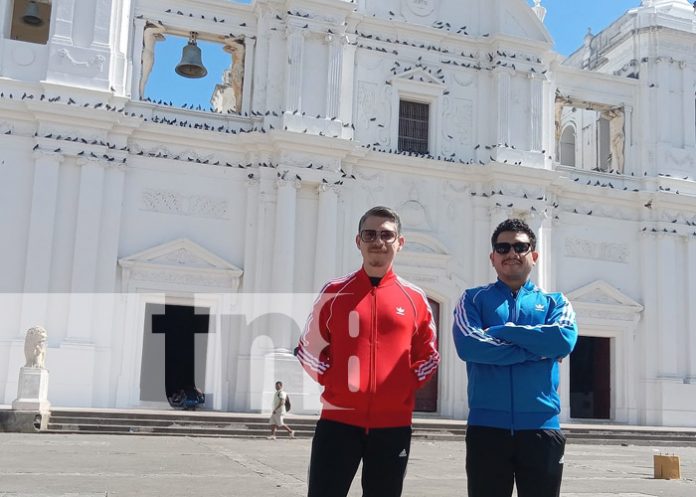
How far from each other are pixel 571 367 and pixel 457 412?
4.46 metres

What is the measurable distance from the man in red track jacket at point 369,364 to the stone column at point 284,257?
15.4 meters

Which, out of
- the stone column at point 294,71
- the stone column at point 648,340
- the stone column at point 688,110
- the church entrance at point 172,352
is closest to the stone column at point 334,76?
the stone column at point 294,71

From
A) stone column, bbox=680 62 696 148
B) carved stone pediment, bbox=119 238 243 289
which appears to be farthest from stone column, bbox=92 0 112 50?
stone column, bbox=680 62 696 148

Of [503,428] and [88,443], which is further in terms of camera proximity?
[88,443]

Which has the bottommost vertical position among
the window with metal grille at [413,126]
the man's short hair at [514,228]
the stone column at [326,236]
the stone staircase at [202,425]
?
the stone staircase at [202,425]

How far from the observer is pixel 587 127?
28.5m

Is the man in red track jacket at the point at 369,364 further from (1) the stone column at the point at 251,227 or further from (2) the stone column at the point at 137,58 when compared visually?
(2) the stone column at the point at 137,58

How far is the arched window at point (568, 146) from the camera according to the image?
29.8m

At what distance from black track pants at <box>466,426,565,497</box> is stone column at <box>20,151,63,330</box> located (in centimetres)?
1597

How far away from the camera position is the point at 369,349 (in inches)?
174

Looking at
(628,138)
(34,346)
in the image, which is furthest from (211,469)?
(628,138)

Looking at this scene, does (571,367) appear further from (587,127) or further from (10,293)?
(10,293)

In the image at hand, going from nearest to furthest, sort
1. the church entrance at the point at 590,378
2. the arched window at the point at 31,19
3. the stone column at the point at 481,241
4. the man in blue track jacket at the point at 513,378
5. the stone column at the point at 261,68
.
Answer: the man in blue track jacket at the point at 513,378 < the arched window at the point at 31,19 < the stone column at the point at 261,68 < the stone column at the point at 481,241 < the church entrance at the point at 590,378

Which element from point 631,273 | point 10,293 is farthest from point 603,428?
point 10,293
